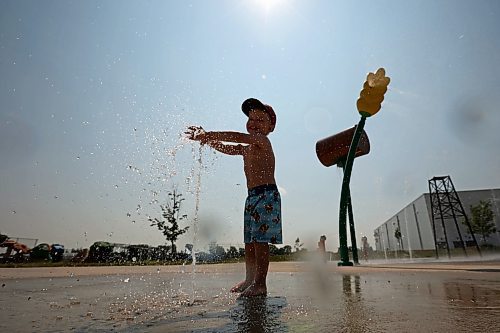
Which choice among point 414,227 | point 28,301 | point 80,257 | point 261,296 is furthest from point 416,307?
point 414,227

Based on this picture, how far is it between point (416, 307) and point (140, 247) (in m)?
19.9

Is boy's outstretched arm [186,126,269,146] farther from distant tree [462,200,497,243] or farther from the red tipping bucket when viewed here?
distant tree [462,200,497,243]

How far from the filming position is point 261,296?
116 inches

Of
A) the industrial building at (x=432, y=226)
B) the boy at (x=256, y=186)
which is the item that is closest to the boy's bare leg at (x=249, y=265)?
the boy at (x=256, y=186)

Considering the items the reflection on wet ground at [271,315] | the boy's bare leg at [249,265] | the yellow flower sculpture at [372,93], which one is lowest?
the reflection on wet ground at [271,315]

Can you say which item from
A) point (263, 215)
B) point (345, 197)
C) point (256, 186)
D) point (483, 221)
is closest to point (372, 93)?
point (345, 197)

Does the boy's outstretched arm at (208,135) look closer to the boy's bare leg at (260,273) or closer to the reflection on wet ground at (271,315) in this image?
the boy's bare leg at (260,273)

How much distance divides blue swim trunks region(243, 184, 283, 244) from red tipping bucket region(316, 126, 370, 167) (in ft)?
19.5

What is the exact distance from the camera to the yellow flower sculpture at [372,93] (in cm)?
715

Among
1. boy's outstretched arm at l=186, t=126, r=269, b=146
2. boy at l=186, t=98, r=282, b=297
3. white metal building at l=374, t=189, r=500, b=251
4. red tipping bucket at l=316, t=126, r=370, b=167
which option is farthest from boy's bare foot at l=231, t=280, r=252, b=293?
white metal building at l=374, t=189, r=500, b=251

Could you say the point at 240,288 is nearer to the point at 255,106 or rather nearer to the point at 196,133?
the point at 196,133

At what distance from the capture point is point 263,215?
335 centimetres

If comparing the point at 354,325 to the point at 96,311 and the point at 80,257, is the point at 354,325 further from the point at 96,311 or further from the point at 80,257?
the point at 80,257

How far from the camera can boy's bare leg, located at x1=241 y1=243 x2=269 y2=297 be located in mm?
3014
